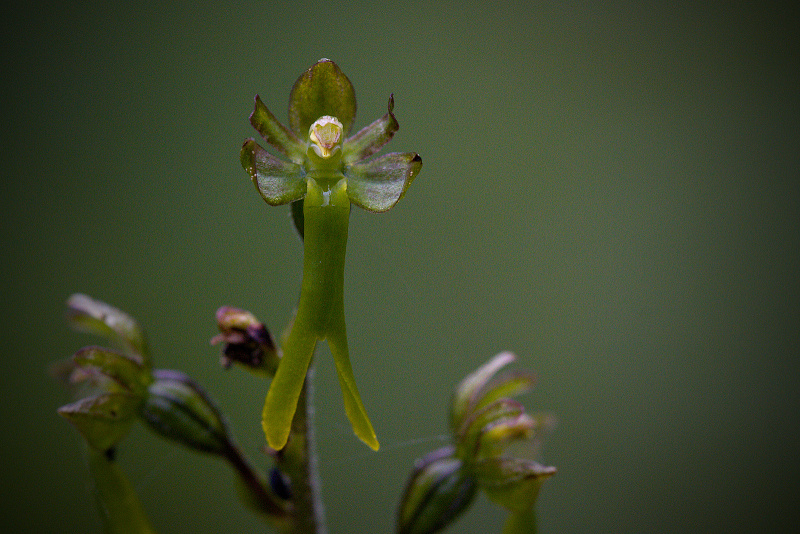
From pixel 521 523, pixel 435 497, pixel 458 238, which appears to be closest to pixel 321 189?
pixel 435 497

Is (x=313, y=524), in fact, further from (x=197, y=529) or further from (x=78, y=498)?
(x=78, y=498)

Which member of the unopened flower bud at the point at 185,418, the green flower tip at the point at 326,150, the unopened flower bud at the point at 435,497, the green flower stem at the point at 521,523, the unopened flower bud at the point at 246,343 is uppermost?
the green flower tip at the point at 326,150

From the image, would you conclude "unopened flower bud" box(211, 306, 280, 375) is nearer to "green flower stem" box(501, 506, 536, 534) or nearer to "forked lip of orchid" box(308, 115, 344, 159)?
"forked lip of orchid" box(308, 115, 344, 159)

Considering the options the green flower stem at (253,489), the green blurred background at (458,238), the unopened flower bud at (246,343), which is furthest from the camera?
the green blurred background at (458,238)

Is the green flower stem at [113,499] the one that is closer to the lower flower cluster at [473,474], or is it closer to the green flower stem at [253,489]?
the green flower stem at [253,489]

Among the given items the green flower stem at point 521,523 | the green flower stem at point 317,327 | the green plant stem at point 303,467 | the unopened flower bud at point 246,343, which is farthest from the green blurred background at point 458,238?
the green flower stem at point 317,327

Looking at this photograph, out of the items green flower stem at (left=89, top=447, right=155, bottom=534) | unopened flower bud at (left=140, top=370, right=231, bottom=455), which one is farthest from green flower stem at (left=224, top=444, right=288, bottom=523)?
green flower stem at (left=89, top=447, right=155, bottom=534)

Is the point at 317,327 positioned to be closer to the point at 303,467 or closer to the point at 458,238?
the point at 303,467
